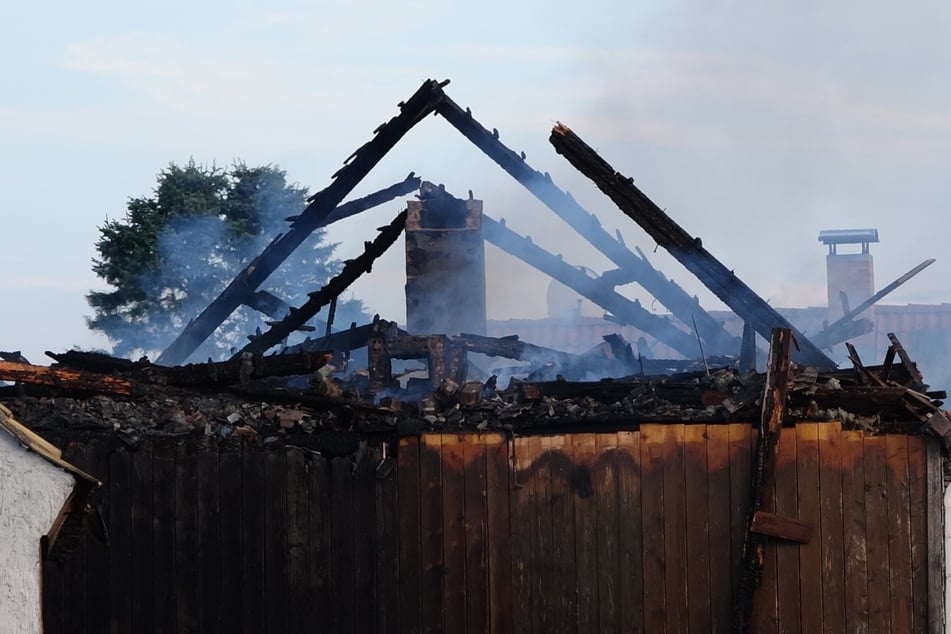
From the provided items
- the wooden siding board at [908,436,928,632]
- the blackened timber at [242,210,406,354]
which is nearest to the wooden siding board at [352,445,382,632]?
the wooden siding board at [908,436,928,632]

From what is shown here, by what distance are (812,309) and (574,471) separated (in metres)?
28.0

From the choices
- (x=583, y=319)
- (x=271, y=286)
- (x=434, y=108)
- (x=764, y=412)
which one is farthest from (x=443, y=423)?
(x=271, y=286)

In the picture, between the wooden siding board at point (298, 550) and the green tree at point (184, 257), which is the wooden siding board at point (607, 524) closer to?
the wooden siding board at point (298, 550)

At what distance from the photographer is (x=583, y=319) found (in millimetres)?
33094

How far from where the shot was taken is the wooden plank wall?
30.0ft

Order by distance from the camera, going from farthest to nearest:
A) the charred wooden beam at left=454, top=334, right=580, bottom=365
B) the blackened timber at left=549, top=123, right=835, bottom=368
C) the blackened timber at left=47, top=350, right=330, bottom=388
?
1. the charred wooden beam at left=454, top=334, right=580, bottom=365
2. the blackened timber at left=549, top=123, right=835, bottom=368
3. the blackened timber at left=47, top=350, right=330, bottom=388

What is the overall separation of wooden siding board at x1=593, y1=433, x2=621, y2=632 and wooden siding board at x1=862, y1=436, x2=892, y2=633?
6.20ft

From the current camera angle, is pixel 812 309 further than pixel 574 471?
Yes

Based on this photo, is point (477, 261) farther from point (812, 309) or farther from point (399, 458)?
point (812, 309)

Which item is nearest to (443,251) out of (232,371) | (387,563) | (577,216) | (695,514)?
(577,216)

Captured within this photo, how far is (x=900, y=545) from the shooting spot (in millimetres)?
9133

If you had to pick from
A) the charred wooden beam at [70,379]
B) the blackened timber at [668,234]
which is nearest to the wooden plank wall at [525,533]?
Result: the charred wooden beam at [70,379]

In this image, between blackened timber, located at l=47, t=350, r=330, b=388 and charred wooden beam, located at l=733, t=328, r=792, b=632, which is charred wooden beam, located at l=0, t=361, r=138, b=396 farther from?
charred wooden beam, located at l=733, t=328, r=792, b=632

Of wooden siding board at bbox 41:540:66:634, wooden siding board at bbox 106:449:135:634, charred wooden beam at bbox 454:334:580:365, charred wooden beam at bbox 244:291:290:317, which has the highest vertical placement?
charred wooden beam at bbox 244:291:290:317
